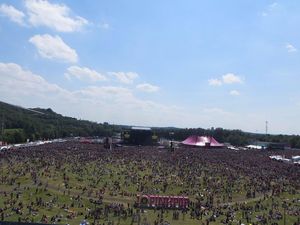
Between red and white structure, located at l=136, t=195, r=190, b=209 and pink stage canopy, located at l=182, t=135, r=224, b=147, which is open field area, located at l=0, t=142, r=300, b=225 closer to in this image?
red and white structure, located at l=136, t=195, r=190, b=209

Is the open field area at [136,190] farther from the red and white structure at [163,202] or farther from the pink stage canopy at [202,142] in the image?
the pink stage canopy at [202,142]

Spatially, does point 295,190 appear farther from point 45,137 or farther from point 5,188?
point 45,137

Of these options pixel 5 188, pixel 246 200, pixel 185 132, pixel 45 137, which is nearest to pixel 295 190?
pixel 246 200

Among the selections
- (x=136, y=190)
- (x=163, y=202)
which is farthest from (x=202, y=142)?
(x=163, y=202)

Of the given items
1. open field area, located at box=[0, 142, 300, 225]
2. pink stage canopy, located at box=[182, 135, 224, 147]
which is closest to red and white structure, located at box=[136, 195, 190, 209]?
open field area, located at box=[0, 142, 300, 225]

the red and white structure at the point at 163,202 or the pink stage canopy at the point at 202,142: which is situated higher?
the pink stage canopy at the point at 202,142

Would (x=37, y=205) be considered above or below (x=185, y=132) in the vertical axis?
below

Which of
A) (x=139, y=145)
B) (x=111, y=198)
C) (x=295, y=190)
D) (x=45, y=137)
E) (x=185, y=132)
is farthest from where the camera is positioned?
(x=185, y=132)

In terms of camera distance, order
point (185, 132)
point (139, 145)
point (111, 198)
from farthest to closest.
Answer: point (185, 132) < point (139, 145) < point (111, 198)

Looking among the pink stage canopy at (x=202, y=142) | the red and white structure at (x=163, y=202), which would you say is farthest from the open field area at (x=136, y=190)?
the pink stage canopy at (x=202, y=142)
